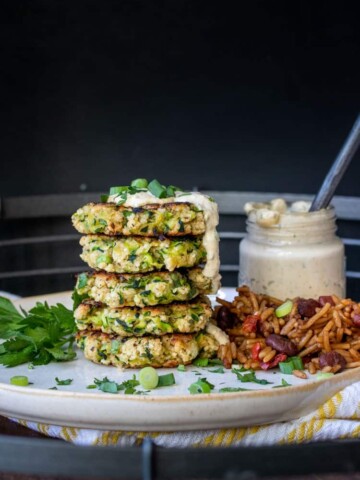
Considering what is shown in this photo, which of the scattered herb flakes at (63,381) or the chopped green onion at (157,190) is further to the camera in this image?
the chopped green onion at (157,190)

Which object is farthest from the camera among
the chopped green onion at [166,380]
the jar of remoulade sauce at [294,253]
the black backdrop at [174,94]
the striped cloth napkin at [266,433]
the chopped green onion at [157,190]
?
the black backdrop at [174,94]

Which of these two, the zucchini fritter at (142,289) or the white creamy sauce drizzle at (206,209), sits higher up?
the white creamy sauce drizzle at (206,209)

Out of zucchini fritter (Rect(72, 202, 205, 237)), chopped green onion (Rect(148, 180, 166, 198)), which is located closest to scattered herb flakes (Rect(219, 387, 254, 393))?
zucchini fritter (Rect(72, 202, 205, 237))

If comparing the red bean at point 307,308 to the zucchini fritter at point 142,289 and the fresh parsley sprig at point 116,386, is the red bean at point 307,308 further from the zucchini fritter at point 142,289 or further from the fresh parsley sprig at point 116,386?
the fresh parsley sprig at point 116,386

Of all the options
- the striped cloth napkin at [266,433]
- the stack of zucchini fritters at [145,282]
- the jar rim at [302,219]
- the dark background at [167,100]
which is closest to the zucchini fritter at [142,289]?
the stack of zucchini fritters at [145,282]

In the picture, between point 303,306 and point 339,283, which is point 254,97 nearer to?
point 339,283

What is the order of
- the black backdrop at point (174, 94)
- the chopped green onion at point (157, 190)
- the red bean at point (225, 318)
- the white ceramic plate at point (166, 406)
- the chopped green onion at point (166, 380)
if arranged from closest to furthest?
the white ceramic plate at point (166, 406) < the chopped green onion at point (166, 380) < the chopped green onion at point (157, 190) < the red bean at point (225, 318) < the black backdrop at point (174, 94)

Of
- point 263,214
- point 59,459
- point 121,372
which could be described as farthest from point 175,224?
point 59,459
